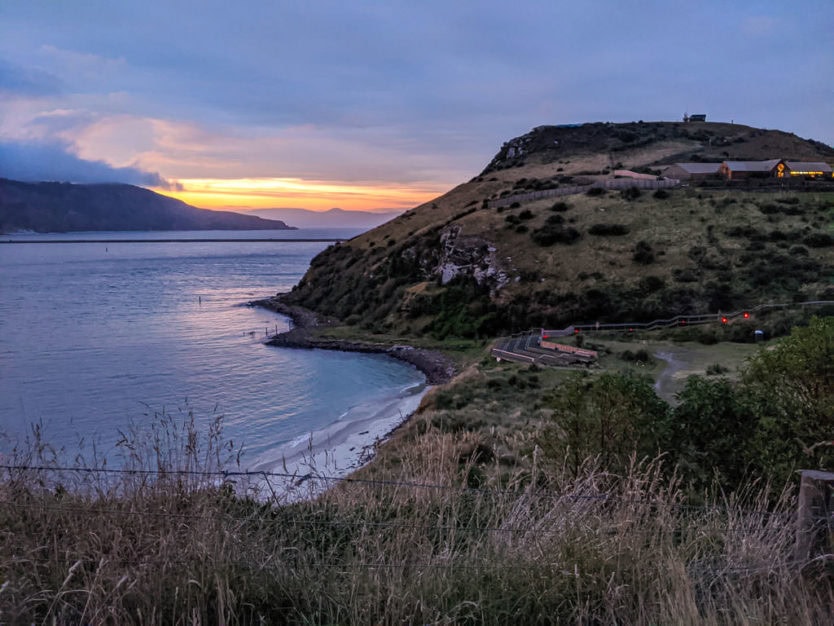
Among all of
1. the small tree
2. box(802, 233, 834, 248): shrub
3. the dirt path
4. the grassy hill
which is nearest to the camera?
the small tree

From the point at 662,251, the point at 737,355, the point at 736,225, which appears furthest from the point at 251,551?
the point at 736,225

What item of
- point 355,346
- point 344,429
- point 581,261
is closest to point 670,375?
point 344,429

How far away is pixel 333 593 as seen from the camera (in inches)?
140

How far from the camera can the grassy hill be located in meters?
39.4

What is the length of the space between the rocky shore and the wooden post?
3118 centimetres

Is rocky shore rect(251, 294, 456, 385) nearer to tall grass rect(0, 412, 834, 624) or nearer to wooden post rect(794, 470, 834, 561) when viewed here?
tall grass rect(0, 412, 834, 624)

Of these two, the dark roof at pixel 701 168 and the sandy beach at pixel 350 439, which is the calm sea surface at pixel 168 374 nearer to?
the sandy beach at pixel 350 439

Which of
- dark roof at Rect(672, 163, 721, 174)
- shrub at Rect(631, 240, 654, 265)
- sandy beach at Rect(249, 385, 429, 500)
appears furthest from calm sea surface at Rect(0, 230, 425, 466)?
dark roof at Rect(672, 163, 721, 174)

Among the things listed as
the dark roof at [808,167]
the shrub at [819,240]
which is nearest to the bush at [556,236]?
the shrub at [819,240]

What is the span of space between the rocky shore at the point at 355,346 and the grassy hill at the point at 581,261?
289 centimetres

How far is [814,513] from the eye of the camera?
346 centimetres

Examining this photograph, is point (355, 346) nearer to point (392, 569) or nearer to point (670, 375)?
point (670, 375)

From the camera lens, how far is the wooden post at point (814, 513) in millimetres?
3418

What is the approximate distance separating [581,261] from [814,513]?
43865 millimetres
